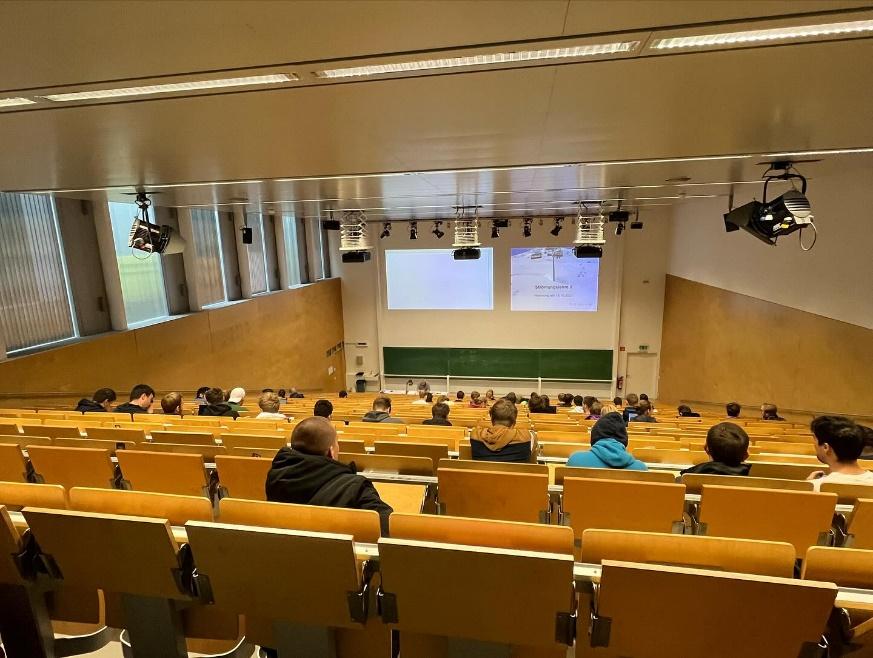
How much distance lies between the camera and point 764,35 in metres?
1.96

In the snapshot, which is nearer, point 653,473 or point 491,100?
point 491,100

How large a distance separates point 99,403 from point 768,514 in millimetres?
7120

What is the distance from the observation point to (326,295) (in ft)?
47.2

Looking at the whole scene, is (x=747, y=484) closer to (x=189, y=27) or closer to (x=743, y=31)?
(x=743, y=31)

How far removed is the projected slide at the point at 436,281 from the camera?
47.9 feet

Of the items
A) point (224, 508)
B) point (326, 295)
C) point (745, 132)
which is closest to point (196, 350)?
point (326, 295)

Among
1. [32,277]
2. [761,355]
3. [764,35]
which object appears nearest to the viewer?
[764,35]

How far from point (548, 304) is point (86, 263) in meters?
12.1

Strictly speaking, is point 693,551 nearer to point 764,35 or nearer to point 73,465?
point 764,35

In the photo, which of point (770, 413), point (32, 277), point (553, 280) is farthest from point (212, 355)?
point (770, 413)

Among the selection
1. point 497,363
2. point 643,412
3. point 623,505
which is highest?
point 623,505

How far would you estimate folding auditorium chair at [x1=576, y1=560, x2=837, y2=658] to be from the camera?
4.50ft

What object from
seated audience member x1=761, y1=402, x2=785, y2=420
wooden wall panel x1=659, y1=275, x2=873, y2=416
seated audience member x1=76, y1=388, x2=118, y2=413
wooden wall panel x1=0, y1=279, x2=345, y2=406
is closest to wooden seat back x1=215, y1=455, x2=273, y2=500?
seated audience member x1=76, y1=388, x2=118, y2=413

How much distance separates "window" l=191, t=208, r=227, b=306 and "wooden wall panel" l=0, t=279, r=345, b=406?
Result: 20.5 inches
